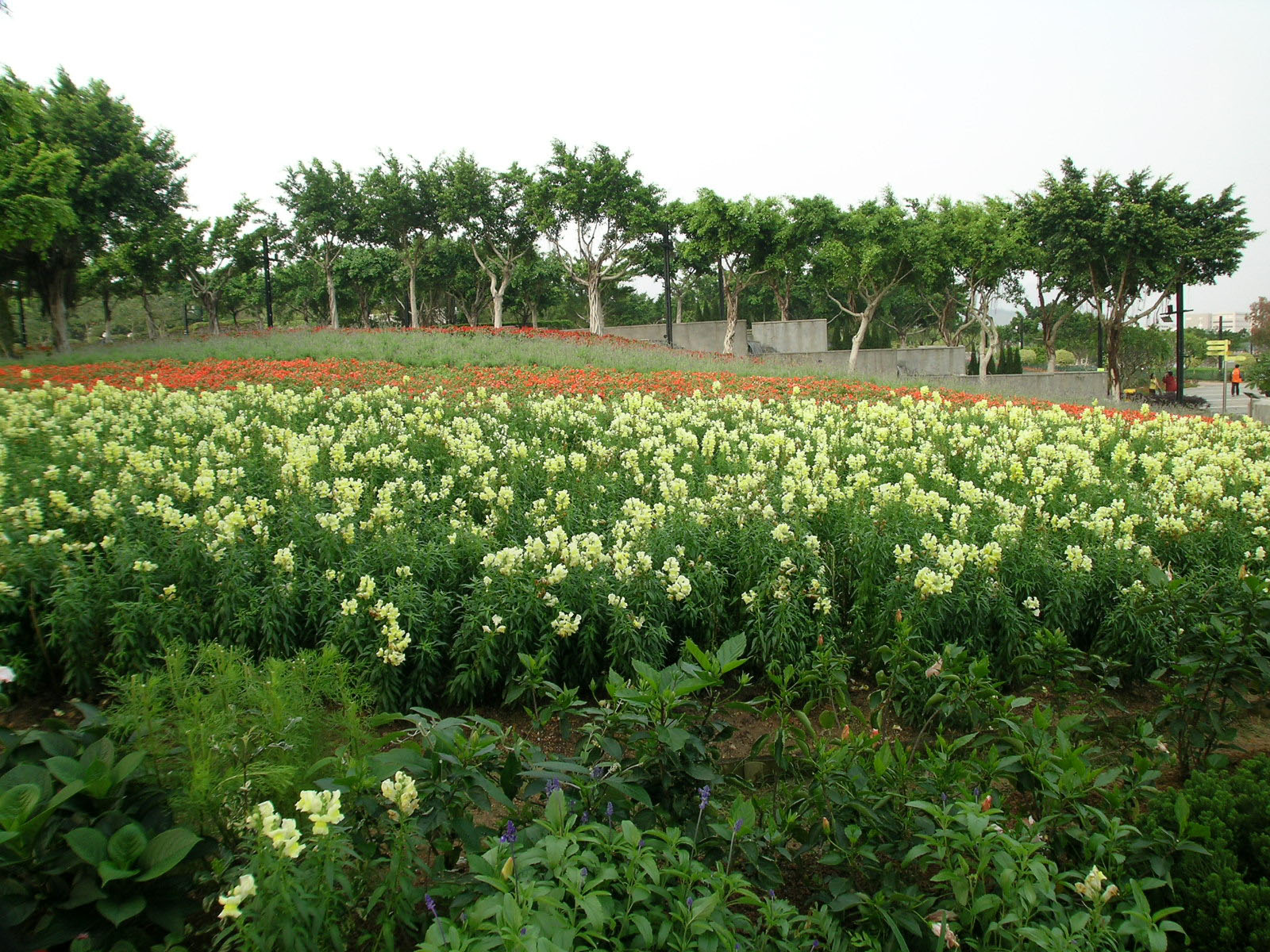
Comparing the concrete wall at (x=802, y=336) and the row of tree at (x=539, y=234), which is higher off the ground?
the row of tree at (x=539, y=234)

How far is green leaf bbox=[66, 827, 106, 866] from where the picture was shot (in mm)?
1521

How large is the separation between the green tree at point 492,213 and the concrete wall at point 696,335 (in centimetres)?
621

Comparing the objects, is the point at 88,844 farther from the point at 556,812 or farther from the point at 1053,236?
the point at 1053,236

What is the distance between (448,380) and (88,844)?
9950mm

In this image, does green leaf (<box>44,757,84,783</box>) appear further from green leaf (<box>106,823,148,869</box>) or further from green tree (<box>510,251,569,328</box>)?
green tree (<box>510,251,569,328</box>)

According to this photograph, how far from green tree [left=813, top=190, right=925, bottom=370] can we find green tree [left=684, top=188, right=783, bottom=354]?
2.35m

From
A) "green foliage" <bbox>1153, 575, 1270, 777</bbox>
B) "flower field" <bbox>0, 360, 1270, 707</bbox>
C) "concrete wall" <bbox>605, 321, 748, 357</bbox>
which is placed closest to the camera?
"green foliage" <bbox>1153, 575, 1270, 777</bbox>

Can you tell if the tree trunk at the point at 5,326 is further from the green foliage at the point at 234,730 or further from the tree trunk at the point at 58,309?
the green foliage at the point at 234,730

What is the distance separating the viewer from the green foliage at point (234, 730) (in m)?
1.94

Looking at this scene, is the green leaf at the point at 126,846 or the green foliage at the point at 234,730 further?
the green foliage at the point at 234,730

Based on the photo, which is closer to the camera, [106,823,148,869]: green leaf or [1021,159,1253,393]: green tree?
[106,823,148,869]: green leaf

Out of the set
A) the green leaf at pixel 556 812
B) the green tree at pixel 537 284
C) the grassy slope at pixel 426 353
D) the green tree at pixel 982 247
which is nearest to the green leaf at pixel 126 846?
the green leaf at pixel 556 812

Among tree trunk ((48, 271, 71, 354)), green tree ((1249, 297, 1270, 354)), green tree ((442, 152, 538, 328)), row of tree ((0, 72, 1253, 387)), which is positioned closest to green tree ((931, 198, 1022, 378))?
row of tree ((0, 72, 1253, 387))

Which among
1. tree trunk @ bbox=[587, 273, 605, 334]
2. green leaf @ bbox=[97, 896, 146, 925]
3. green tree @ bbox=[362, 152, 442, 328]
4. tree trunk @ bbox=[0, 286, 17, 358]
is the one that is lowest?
green leaf @ bbox=[97, 896, 146, 925]
